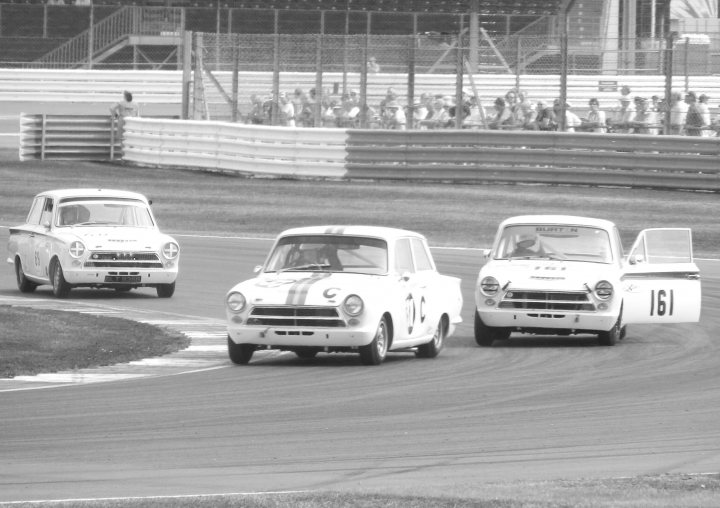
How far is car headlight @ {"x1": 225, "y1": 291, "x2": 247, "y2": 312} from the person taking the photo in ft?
41.7

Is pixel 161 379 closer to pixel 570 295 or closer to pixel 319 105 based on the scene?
pixel 570 295

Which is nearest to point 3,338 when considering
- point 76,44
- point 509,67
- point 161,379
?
point 161,379

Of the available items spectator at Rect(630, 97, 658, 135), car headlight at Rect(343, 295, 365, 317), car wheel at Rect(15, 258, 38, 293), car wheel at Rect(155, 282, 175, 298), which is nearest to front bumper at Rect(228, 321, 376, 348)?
car headlight at Rect(343, 295, 365, 317)

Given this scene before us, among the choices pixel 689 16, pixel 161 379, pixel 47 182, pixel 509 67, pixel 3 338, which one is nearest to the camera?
pixel 161 379

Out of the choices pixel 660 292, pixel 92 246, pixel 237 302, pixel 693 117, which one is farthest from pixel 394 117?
pixel 237 302

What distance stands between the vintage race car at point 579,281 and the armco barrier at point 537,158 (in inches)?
543

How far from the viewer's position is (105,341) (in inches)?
562

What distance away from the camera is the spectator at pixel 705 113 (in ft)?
93.4

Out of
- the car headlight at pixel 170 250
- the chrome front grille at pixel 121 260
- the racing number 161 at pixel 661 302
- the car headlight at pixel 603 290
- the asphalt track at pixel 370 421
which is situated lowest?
the asphalt track at pixel 370 421

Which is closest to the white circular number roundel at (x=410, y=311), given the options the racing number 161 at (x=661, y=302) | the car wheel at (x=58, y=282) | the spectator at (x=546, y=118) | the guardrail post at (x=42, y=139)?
the racing number 161 at (x=661, y=302)

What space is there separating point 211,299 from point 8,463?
9924 millimetres

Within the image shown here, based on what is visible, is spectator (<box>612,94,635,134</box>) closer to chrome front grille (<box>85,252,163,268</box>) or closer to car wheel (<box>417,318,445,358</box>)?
chrome front grille (<box>85,252,163,268</box>)

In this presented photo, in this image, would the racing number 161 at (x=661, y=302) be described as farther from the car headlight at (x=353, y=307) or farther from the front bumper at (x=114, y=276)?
the front bumper at (x=114, y=276)

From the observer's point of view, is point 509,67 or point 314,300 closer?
point 314,300
